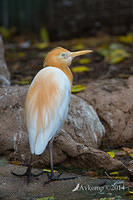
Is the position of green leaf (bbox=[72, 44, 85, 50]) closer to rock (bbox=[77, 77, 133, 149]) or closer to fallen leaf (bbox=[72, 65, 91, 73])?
fallen leaf (bbox=[72, 65, 91, 73])

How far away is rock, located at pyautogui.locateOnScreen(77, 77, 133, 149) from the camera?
5.86 m

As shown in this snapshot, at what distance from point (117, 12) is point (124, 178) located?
289 inches

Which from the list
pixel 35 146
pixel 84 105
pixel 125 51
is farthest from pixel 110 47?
pixel 35 146

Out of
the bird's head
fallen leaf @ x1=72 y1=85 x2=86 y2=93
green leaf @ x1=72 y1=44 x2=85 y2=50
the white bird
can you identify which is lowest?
green leaf @ x1=72 y1=44 x2=85 y2=50

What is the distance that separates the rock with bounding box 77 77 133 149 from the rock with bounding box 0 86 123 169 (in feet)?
0.86

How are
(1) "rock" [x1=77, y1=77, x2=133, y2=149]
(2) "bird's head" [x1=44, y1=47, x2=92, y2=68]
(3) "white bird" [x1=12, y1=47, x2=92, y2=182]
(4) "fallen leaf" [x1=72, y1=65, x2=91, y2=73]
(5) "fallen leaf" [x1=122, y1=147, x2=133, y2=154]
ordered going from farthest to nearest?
(4) "fallen leaf" [x1=72, y1=65, x2=91, y2=73] < (1) "rock" [x1=77, y1=77, x2=133, y2=149] < (5) "fallen leaf" [x1=122, y1=147, x2=133, y2=154] < (2) "bird's head" [x1=44, y1=47, x2=92, y2=68] < (3) "white bird" [x1=12, y1=47, x2=92, y2=182]

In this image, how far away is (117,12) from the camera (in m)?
11.0

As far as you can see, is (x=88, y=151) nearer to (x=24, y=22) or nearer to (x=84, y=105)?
(x=84, y=105)

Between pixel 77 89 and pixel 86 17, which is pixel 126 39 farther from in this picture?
pixel 77 89

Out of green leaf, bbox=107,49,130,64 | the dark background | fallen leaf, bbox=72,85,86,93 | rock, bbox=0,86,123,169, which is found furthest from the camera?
the dark background

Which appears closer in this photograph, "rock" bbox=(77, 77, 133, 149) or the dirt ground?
the dirt ground

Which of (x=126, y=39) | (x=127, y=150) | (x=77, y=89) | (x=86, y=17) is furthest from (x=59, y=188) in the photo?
(x=86, y=17)

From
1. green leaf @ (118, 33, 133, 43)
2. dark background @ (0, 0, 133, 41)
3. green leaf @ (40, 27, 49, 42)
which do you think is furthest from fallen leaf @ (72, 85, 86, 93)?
green leaf @ (40, 27, 49, 42)

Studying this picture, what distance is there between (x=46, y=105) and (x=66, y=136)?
90cm
